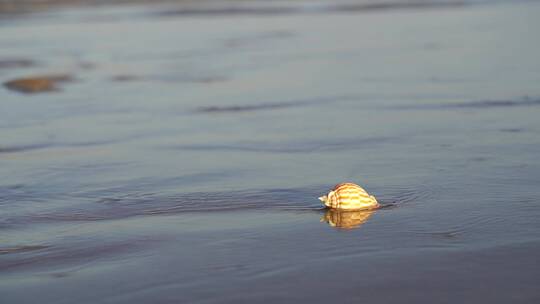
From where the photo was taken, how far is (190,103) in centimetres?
998

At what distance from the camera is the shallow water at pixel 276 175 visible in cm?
427

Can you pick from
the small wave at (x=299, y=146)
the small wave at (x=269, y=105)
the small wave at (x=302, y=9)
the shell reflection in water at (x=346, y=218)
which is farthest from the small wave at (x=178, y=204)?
the small wave at (x=302, y=9)

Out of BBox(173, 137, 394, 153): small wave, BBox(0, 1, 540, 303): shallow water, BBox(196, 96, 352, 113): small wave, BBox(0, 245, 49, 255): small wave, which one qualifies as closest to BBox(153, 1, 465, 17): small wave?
BBox(0, 1, 540, 303): shallow water

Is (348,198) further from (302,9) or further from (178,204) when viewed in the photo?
(302,9)

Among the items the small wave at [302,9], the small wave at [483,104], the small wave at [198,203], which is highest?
the small wave at [302,9]

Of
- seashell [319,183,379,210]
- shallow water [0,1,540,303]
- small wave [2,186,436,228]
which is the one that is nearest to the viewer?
shallow water [0,1,540,303]

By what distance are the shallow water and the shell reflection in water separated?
1.0 inches

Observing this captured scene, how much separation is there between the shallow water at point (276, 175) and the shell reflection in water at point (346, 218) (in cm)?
3

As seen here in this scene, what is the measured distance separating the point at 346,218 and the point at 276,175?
134cm

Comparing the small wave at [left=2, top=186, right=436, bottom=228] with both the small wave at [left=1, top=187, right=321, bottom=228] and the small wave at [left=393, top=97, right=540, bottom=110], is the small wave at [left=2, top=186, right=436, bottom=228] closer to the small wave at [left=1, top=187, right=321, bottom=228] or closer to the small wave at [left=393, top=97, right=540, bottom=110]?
the small wave at [left=1, top=187, right=321, bottom=228]

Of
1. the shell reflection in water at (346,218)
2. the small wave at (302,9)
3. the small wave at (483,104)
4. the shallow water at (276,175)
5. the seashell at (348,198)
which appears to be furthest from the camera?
the small wave at (302,9)

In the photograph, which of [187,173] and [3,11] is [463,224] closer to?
[187,173]

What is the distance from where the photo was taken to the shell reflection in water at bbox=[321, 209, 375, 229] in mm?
5078

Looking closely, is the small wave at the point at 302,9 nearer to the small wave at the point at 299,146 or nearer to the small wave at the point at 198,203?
the small wave at the point at 299,146
